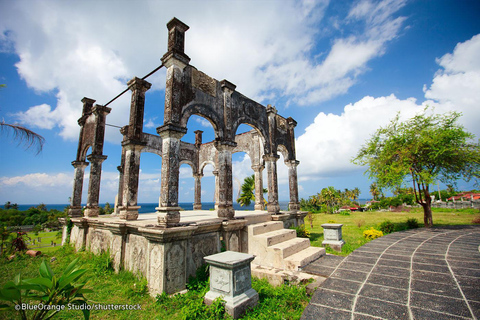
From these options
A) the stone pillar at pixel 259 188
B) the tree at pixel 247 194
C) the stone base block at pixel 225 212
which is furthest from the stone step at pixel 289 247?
the tree at pixel 247 194

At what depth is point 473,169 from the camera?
10.7m

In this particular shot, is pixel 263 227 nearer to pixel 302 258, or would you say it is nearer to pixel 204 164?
pixel 302 258

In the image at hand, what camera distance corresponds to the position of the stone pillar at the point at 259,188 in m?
12.3

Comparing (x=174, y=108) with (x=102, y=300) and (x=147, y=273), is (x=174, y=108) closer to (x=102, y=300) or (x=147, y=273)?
(x=147, y=273)

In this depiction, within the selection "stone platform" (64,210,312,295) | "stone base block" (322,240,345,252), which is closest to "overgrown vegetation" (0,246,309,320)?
"stone platform" (64,210,312,295)

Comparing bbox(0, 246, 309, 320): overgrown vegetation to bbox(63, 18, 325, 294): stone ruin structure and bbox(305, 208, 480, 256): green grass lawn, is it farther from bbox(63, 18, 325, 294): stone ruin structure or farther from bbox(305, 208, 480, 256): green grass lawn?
bbox(305, 208, 480, 256): green grass lawn

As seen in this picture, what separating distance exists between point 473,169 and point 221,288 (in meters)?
14.1

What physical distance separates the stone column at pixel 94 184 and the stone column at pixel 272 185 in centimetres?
722

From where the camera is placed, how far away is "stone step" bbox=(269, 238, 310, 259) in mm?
5957

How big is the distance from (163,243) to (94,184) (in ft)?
20.5

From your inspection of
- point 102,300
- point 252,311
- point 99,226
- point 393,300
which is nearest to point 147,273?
point 102,300

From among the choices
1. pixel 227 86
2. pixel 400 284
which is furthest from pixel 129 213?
pixel 400 284

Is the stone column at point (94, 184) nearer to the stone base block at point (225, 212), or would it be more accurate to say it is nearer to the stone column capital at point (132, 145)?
the stone column capital at point (132, 145)

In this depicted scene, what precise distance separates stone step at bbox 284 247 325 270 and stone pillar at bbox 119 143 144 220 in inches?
198
